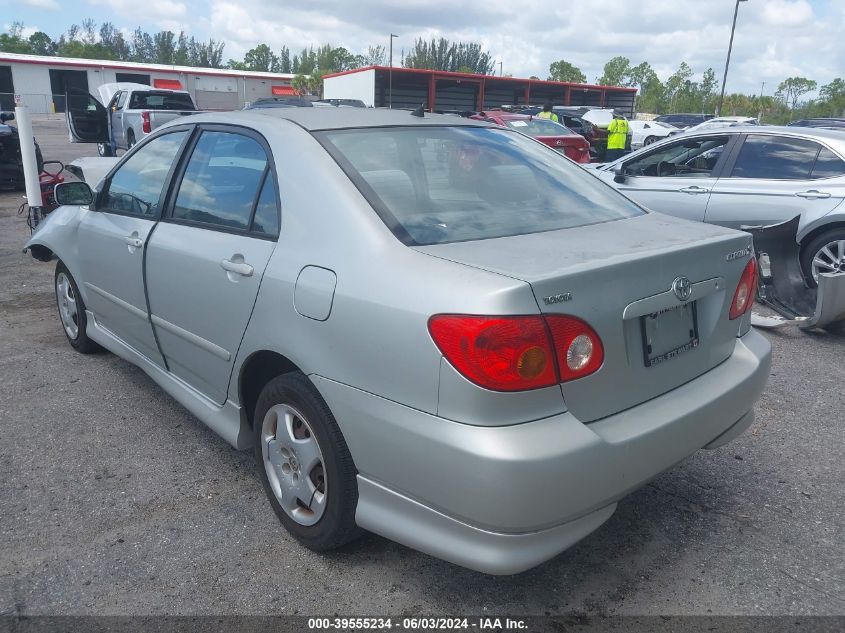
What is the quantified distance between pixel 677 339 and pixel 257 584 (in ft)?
5.63

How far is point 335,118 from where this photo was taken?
3.02m

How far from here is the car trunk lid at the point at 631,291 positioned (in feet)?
6.81

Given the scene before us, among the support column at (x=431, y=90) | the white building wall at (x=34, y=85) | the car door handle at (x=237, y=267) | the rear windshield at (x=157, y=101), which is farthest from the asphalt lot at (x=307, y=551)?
the white building wall at (x=34, y=85)

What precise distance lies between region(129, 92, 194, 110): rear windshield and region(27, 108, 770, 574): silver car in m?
16.4

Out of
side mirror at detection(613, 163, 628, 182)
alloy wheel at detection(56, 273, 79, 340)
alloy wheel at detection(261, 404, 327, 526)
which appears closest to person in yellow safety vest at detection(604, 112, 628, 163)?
side mirror at detection(613, 163, 628, 182)

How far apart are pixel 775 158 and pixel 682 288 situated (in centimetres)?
471

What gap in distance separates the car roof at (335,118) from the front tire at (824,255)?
390cm

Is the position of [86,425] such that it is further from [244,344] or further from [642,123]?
[642,123]

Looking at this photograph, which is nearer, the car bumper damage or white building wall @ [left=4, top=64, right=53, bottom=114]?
the car bumper damage

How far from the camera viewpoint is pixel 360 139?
2.83m

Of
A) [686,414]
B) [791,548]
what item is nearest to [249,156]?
[686,414]

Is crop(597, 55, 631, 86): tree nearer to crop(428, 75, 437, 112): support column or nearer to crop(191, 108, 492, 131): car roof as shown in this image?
crop(428, 75, 437, 112): support column

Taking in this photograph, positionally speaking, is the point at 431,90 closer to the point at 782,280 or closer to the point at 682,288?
the point at 782,280

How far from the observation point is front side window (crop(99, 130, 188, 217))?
3508 millimetres
